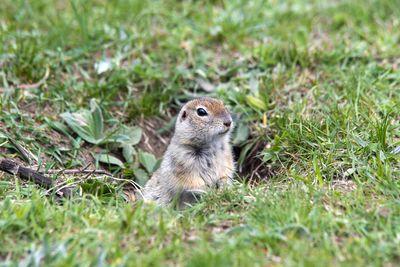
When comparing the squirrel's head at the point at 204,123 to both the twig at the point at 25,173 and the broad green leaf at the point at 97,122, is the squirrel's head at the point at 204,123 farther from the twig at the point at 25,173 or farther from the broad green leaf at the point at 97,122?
the twig at the point at 25,173

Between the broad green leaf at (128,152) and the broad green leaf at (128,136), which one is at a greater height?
the broad green leaf at (128,136)

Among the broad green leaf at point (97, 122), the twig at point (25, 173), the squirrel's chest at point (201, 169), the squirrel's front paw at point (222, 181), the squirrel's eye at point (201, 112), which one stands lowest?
the squirrel's front paw at point (222, 181)

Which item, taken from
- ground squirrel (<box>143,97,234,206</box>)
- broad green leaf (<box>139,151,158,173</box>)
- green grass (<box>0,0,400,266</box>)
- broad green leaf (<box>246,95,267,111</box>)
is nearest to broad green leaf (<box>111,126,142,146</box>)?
green grass (<box>0,0,400,266</box>)

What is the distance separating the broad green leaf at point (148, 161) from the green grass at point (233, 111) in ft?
0.07

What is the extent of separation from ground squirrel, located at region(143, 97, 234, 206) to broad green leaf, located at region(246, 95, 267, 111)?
988mm

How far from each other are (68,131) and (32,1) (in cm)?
250

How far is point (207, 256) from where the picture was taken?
3820 millimetres

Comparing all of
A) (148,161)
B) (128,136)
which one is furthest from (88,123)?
(148,161)

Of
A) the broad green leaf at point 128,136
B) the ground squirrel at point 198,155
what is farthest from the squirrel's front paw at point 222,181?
the broad green leaf at point 128,136

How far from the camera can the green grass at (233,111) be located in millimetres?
4145

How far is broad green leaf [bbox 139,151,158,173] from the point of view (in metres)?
6.61

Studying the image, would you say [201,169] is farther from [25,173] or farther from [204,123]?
[25,173]

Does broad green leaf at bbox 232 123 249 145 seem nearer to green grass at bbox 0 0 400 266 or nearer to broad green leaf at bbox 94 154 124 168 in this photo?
green grass at bbox 0 0 400 266

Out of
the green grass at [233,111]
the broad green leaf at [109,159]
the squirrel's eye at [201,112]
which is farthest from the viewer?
the broad green leaf at [109,159]
